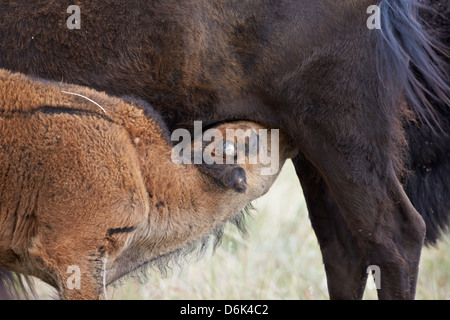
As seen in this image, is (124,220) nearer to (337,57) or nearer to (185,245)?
(185,245)

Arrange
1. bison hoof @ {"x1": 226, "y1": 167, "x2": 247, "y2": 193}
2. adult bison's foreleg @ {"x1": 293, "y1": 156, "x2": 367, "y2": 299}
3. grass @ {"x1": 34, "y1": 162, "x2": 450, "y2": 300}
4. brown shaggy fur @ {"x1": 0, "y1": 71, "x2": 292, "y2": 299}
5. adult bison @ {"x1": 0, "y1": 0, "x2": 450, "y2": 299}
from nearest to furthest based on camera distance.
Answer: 1. brown shaggy fur @ {"x1": 0, "y1": 71, "x2": 292, "y2": 299}
2. bison hoof @ {"x1": 226, "y1": 167, "x2": 247, "y2": 193}
3. adult bison @ {"x1": 0, "y1": 0, "x2": 450, "y2": 299}
4. adult bison's foreleg @ {"x1": 293, "y1": 156, "x2": 367, "y2": 299}
5. grass @ {"x1": 34, "y1": 162, "x2": 450, "y2": 300}

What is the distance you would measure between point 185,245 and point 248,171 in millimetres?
478

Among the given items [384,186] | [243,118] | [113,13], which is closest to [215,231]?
[243,118]

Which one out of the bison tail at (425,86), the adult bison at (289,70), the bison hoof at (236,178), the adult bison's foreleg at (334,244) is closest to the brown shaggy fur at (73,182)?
the bison hoof at (236,178)

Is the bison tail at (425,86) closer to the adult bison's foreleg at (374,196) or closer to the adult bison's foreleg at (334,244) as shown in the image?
the adult bison's foreleg at (374,196)

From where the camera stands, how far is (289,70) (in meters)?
3.76

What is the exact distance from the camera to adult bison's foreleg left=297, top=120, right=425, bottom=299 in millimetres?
3787

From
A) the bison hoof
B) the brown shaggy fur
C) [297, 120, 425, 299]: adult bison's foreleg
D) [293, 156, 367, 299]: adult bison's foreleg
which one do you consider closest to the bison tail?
[297, 120, 425, 299]: adult bison's foreleg

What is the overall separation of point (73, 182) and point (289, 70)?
1.18 metres

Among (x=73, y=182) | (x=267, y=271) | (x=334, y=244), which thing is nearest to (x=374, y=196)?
(x=334, y=244)

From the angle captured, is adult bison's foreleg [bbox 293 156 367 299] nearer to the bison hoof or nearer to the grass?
the grass

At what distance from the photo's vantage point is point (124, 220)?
3398 millimetres

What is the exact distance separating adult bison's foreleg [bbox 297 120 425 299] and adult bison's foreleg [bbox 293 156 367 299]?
0.72 meters

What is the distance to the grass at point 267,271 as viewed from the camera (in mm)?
5617
